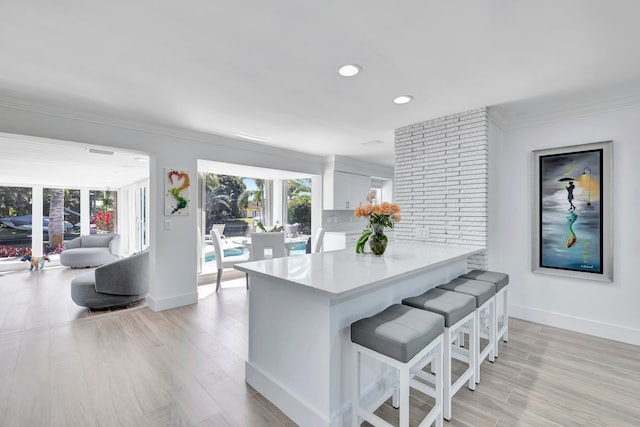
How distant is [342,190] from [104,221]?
289 inches

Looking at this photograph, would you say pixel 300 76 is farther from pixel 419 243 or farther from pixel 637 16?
pixel 419 243

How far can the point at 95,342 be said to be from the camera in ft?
9.07

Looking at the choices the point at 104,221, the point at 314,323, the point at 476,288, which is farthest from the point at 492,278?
the point at 104,221

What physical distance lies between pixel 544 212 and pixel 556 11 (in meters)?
2.33

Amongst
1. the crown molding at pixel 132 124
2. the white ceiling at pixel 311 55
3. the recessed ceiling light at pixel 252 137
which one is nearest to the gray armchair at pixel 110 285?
the crown molding at pixel 132 124

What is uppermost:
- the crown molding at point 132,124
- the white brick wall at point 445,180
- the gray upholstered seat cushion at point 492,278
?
the crown molding at point 132,124

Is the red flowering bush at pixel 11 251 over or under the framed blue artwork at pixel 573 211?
under

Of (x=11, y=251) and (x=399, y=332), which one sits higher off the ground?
(x=399, y=332)

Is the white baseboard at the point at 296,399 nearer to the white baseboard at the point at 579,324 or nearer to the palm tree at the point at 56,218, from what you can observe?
the white baseboard at the point at 579,324

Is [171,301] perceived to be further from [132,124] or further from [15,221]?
[15,221]

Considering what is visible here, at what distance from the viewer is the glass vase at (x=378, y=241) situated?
8.05 ft

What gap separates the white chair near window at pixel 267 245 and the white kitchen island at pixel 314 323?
2.52 metres

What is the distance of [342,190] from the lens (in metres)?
5.87

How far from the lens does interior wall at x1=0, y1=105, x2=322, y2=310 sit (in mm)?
3020
